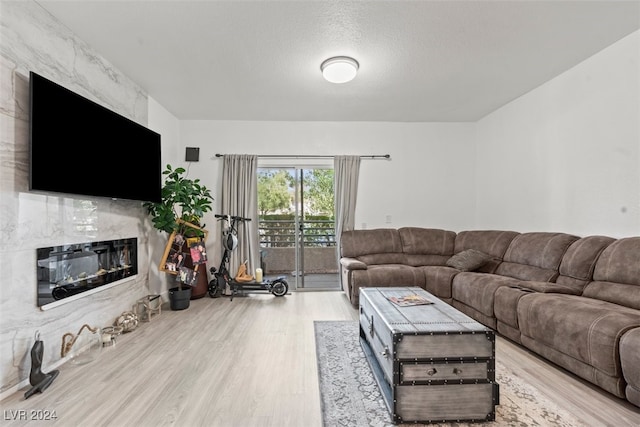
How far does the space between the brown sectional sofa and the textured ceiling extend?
1.79 metres

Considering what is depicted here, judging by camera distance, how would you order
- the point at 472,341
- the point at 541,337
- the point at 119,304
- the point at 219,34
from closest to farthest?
the point at 472,341 < the point at 541,337 < the point at 219,34 < the point at 119,304

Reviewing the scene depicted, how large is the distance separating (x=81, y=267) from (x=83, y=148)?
3.34 feet

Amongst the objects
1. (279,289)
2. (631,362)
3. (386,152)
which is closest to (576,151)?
(631,362)

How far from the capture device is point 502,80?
11.6 ft

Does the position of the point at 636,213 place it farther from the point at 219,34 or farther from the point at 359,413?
the point at 219,34

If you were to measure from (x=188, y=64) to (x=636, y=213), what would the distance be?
172 inches

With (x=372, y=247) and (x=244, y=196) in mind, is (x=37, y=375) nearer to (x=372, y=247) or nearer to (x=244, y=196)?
(x=244, y=196)

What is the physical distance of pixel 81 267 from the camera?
266 cm

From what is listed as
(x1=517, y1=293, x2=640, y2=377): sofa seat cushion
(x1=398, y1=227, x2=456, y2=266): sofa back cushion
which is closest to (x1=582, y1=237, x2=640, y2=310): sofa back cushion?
(x1=517, y1=293, x2=640, y2=377): sofa seat cushion

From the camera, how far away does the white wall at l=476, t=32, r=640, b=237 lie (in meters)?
2.73

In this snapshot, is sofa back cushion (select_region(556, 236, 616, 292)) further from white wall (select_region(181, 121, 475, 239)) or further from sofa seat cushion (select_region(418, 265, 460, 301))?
white wall (select_region(181, 121, 475, 239))

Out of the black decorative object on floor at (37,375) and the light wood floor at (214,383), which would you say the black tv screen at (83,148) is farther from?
the light wood floor at (214,383)

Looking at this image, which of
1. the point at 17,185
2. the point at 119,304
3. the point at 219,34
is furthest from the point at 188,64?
the point at 119,304

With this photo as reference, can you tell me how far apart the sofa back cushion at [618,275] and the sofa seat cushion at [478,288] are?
23.5 inches
